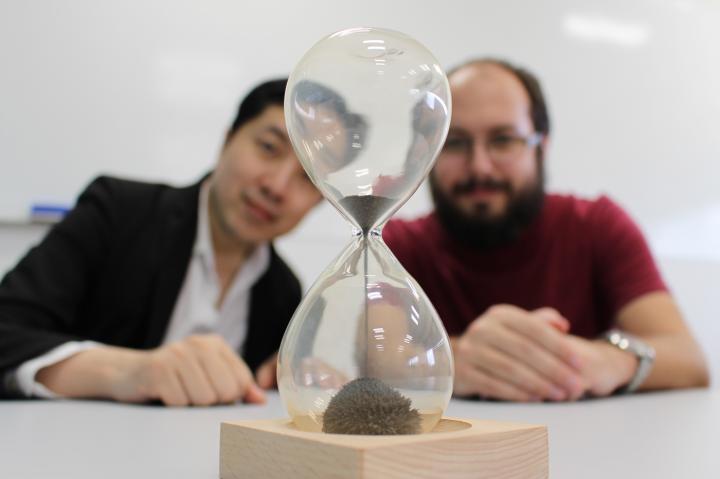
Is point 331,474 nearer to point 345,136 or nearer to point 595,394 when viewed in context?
point 345,136

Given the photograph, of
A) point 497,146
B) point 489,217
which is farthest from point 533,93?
point 489,217

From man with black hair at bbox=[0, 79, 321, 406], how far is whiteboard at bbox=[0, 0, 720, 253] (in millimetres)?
Result: 718

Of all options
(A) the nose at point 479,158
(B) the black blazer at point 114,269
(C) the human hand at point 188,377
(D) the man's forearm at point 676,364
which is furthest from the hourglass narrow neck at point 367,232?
(A) the nose at point 479,158

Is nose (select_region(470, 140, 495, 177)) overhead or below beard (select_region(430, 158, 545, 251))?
overhead

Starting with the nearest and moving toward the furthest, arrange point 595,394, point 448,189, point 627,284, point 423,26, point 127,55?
1. point 595,394
2. point 627,284
3. point 448,189
4. point 127,55
5. point 423,26

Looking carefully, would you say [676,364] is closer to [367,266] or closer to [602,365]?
[602,365]

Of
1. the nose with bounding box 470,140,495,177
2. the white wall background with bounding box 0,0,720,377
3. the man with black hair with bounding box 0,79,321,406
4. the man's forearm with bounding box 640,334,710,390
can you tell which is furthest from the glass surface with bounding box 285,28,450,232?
the white wall background with bounding box 0,0,720,377

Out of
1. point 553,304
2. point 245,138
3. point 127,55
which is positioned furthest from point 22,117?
point 553,304

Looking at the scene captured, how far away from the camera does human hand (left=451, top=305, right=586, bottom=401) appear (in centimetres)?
99

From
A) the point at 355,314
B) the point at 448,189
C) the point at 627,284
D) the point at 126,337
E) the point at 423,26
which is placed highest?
the point at 423,26

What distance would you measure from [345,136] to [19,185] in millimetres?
1778

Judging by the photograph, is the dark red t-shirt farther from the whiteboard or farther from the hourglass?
the hourglass

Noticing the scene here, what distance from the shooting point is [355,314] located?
1.32 feet

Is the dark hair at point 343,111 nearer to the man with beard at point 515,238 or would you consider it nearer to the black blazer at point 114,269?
the black blazer at point 114,269
